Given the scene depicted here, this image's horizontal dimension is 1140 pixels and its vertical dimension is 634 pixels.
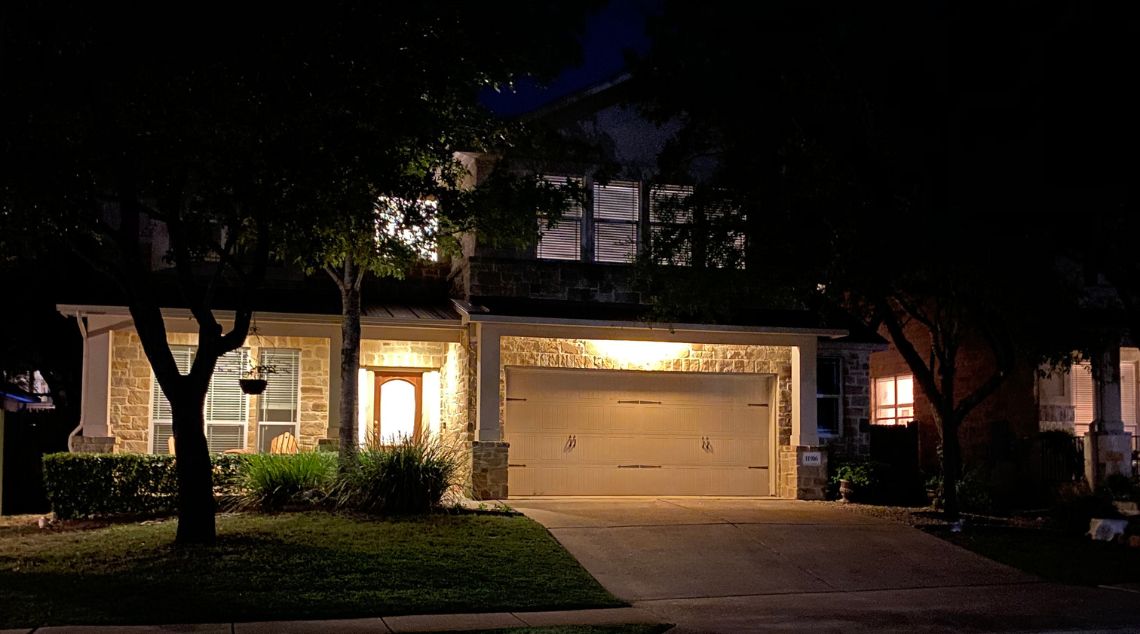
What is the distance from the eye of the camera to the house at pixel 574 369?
18531 millimetres

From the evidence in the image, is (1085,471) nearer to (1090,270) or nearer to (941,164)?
(1090,270)

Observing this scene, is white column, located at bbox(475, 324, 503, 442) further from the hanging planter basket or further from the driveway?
the hanging planter basket

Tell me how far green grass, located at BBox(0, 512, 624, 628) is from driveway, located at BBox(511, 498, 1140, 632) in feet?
2.75

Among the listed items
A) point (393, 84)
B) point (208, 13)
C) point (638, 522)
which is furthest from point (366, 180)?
point (638, 522)

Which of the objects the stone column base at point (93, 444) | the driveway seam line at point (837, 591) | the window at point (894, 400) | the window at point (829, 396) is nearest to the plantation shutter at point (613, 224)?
the window at point (829, 396)

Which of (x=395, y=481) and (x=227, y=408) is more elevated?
(x=227, y=408)

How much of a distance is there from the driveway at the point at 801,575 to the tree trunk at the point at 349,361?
2744 mm

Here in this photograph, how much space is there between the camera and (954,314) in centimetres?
1752

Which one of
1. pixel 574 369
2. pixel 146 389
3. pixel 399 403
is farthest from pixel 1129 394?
pixel 146 389

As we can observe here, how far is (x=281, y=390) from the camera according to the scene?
19.5 metres

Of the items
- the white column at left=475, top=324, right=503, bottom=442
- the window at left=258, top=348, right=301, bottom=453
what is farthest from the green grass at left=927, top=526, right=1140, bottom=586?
the window at left=258, top=348, right=301, bottom=453

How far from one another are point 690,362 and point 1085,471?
7509 mm

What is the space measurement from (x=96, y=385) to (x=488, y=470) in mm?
5904

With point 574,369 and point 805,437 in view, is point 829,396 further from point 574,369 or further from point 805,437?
point 574,369
